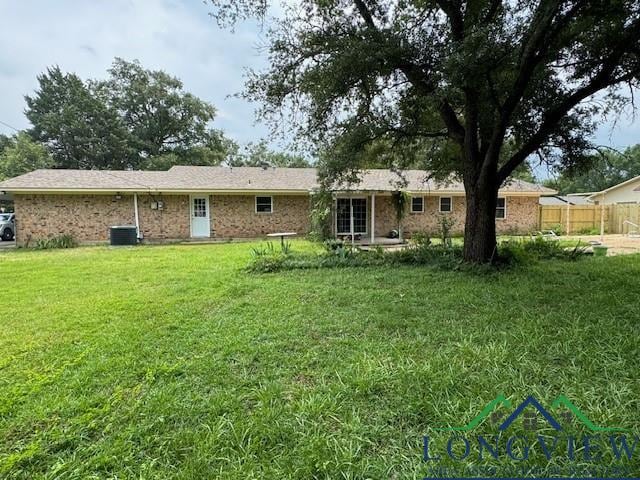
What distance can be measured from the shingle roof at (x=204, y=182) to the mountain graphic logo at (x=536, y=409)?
10.6 meters

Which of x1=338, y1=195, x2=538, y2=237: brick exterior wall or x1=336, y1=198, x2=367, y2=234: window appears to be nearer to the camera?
x1=336, y1=198, x2=367, y2=234: window

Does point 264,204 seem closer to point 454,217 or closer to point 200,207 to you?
point 200,207

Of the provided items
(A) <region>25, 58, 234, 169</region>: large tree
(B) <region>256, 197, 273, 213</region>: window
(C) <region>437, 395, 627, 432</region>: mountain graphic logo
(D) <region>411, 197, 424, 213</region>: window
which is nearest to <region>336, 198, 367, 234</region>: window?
(D) <region>411, 197, 424, 213</region>: window

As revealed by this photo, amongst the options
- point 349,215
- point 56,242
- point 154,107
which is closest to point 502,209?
point 349,215

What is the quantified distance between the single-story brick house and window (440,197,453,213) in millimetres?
49

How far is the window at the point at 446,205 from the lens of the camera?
17578mm

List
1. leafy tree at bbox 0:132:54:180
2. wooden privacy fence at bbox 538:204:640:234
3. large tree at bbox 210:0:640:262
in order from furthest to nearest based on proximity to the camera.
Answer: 1. leafy tree at bbox 0:132:54:180
2. wooden privacy fence at bbox 538:204:640:234
3. large tree at bbox 210:0:640:262

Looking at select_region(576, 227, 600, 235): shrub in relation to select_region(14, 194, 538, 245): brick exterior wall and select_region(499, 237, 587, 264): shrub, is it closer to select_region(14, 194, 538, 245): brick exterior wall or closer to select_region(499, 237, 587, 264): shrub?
select_region(14, 194, 538, 245): brick exterior wall

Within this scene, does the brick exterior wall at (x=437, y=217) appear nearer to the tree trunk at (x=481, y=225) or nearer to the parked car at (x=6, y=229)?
the tree trunk at (x=481, y=225)

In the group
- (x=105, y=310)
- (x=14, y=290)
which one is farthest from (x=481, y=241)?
(x=14, y=290)

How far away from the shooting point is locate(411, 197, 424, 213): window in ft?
57.1

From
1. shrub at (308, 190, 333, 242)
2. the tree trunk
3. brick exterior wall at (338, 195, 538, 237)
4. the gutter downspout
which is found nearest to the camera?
the tree trunk

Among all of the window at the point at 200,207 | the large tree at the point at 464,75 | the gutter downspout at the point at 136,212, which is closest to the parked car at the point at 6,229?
the gutter downspout at the point at 136,212

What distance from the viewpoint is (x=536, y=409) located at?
237 centimetres
